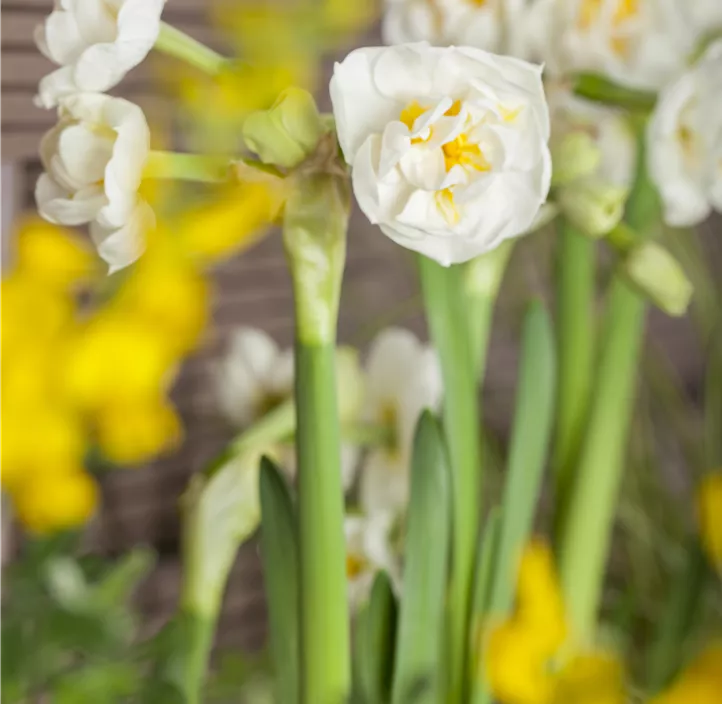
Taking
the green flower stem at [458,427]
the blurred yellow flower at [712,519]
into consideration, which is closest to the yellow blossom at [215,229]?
the green flower stem at [458,427]

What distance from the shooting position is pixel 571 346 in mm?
477

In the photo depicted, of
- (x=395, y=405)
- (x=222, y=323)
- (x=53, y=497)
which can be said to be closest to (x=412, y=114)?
(x=395, y=405)

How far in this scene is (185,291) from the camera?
0.52 meters

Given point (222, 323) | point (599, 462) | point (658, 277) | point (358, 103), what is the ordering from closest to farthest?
1. point (358, 103)
2. point (658, 277)
3. point (599, 462)
4. point (222, 323)

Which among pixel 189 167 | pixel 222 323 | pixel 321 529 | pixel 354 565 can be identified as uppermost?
pixel 189 167

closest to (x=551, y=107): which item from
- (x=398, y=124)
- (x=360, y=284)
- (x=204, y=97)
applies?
(x=398, y=124)

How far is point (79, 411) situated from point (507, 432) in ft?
1.51

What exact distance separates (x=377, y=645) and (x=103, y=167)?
22 cm

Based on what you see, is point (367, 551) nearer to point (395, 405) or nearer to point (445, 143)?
point (395, 405)

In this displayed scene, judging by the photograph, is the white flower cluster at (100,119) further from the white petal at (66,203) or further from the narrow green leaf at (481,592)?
the narrow green leaf at (481,592)

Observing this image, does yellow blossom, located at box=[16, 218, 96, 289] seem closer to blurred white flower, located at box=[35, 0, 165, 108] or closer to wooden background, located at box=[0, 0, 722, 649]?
wooden background, located at box=[0, 0, 722, 649]

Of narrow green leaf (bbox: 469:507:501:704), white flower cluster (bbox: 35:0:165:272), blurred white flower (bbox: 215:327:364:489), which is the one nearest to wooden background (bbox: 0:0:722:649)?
blurred white flower (bbox: 215:327:364:489)

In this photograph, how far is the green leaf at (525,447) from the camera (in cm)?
40

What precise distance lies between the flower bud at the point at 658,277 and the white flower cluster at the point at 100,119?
0.66 ft
